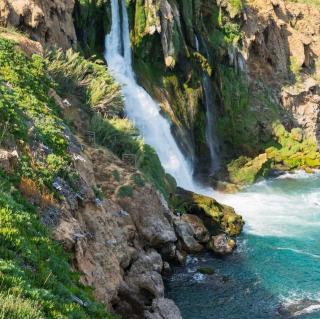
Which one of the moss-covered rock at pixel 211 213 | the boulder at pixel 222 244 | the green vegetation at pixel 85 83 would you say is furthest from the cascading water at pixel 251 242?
the green vegetation at pixel 85 83

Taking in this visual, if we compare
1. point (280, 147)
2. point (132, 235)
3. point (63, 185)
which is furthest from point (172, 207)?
point (280, 147)

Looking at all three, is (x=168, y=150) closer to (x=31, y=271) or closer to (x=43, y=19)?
(x=43, y=19)

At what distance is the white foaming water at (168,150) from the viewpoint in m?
30.0

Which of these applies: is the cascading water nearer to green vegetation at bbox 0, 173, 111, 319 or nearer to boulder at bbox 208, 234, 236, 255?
boulder at bbox 208, 234, 236, 255

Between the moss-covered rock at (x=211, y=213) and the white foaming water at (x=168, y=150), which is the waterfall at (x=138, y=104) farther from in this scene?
the moss-covered rock at (x=211, y=213)

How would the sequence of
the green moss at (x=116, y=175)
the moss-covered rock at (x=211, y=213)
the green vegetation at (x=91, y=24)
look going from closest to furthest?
the green moss at (x=116, y=175) < the moss-covered rock at (x=211, y=213) < the green vegetation at (x=91, y=24)

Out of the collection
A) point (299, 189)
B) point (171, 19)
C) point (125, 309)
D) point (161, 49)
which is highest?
point (171, 19)

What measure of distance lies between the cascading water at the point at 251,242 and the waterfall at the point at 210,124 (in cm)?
443

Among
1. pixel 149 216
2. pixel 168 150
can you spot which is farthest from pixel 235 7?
pixel 149 216

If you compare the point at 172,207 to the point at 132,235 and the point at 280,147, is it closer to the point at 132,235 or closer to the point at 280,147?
the point at 132,235

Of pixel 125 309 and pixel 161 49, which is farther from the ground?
pixel 161 49

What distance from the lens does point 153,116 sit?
3150 centimetres

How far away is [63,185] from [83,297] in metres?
4.53

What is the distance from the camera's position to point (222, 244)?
78.4ft
